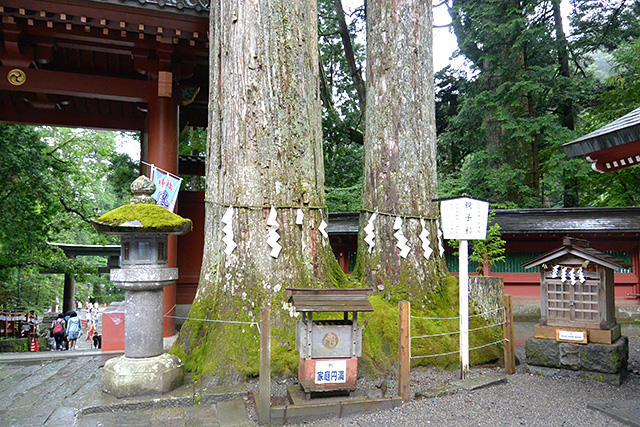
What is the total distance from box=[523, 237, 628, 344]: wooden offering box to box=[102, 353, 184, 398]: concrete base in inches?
171

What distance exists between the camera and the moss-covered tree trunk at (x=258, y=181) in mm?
4645

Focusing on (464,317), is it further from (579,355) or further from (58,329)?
(58,329)

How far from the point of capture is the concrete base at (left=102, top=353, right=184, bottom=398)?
13.3 ft

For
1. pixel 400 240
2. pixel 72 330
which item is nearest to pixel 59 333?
pixel 72 330

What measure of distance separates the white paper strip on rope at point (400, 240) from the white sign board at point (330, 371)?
2.17 m

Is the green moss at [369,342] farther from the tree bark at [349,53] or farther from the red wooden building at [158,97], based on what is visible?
the tree bark at [349,53]

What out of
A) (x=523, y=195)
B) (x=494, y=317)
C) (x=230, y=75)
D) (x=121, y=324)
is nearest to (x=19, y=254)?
(x=121, y=324)

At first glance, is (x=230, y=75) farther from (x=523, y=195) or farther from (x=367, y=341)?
(x=523, y=195)

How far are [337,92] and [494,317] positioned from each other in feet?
A: 37.1

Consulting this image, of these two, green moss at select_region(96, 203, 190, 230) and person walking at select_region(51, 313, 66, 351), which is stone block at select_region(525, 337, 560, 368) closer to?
green moss at select_region(96, 203, 190, 230)

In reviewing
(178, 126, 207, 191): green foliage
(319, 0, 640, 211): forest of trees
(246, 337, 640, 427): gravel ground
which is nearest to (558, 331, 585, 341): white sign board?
(246, 337, 640, 427): gravel ground

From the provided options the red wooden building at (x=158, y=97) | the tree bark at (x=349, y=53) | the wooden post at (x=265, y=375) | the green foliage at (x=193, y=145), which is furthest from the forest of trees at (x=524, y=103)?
the wooden post at (x=265, y=375)

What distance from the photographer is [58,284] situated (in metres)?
30.1

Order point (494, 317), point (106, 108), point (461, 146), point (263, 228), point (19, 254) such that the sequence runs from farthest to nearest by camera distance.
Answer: point (461, 146) → point (19, 254) → point (106, 108) → point (494, 317) → point (263, 228)
